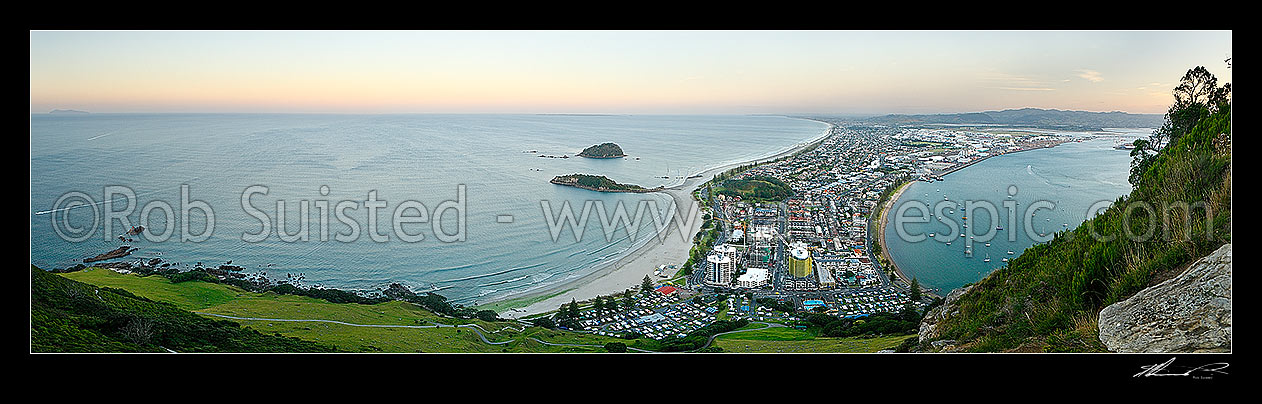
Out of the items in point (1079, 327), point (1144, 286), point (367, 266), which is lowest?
point (367, 266)

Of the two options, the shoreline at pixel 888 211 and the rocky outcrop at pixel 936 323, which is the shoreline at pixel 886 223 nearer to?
the shoreline at pixel 888 211

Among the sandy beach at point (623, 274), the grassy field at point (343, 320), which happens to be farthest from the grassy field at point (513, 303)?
the grassy field at point (343, 320)

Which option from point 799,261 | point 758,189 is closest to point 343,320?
point 799,261

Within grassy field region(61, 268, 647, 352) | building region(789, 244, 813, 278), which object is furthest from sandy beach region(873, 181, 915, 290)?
grassy field region(61, 268, 647, 352)
